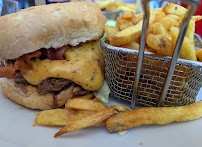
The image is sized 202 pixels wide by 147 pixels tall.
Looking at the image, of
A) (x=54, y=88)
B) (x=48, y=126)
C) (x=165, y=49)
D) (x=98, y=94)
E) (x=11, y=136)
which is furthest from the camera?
(x=98, y=94)

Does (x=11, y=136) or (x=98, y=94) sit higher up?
(x=98, y=94)

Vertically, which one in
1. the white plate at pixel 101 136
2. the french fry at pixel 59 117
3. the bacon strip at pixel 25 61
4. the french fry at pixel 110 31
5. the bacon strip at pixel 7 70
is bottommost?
the white plate at pixel 101 136

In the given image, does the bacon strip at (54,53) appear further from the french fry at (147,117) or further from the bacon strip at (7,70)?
the french fry at (147,117)

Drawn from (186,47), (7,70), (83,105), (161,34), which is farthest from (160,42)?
(7,70)

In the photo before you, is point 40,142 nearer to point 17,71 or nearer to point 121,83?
point 17,71

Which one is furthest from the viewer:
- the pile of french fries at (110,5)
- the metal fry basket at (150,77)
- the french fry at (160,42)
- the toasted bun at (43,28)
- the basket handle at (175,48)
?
the pile of french fries at (110,5)

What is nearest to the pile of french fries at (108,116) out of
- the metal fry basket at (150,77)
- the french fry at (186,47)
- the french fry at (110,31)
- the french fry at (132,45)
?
the metal fry basket at (150,77)

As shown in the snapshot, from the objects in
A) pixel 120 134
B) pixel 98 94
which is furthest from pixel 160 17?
pixel 120 134
